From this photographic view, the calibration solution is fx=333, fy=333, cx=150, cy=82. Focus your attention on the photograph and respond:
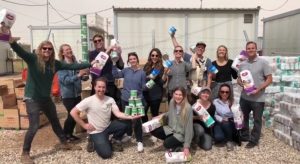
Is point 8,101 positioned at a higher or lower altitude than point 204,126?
higher

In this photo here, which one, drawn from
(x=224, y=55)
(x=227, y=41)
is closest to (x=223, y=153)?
(x=224, y=55)

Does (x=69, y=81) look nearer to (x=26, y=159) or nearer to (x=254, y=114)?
(x=26, y=159)

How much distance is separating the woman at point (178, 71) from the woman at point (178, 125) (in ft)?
1.67

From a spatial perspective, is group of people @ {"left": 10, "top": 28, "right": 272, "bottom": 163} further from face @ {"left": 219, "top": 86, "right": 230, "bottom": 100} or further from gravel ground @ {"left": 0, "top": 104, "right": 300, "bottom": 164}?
gravel ground @ {"left": 0, "top": 104, "right": 300, "bottom": 164}

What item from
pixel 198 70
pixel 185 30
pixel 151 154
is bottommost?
pixel 151 154

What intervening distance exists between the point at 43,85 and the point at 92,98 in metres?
0.77

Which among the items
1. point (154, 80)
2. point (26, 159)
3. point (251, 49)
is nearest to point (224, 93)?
point (251, 49)

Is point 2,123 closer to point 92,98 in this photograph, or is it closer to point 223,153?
point 92,98

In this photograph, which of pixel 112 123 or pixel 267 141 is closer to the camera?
pixel 112 123

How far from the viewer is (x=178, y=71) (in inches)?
223

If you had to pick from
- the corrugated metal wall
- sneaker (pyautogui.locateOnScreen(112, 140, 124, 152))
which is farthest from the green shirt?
the corrugated metal wall

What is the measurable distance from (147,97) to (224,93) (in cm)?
134

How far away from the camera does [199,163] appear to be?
4.93m

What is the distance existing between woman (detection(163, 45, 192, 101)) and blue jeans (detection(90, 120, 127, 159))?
1.10 m
